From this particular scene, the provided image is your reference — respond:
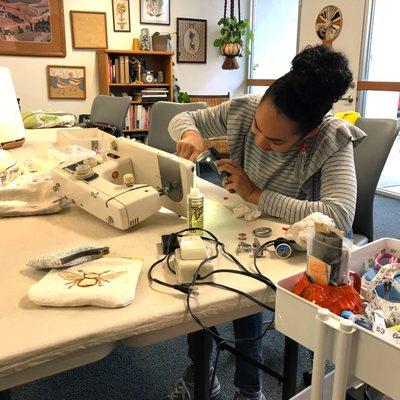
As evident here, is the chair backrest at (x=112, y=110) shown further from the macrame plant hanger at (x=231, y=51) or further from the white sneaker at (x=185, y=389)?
the macrame plant hanger at (x=231, y=51)

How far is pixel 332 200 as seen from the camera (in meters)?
1.08

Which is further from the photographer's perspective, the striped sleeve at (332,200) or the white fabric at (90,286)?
the striped sleeve at (332,200)

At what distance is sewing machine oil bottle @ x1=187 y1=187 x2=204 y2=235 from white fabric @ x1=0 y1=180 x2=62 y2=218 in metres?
0.44

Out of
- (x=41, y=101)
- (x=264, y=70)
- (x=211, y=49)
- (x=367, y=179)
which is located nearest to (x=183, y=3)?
(x=211, y=49)

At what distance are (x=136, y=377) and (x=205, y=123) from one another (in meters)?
1.00

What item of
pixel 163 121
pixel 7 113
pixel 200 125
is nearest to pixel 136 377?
pixel 200 125

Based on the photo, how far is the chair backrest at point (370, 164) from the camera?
1.43 meters

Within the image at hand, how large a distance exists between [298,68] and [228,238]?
0.48m

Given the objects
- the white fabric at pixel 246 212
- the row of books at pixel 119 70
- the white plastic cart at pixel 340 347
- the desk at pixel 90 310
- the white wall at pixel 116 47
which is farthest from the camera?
the row of books at pixel 119 70

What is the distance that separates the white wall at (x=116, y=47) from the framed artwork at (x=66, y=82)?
0.15 feet

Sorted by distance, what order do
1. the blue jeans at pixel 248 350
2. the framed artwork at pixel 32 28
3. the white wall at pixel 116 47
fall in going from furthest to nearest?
1. the white wall at pixel 116 47
2. the framed artwork at pixel 32 28
3. the blue jeans at pixel 248 350

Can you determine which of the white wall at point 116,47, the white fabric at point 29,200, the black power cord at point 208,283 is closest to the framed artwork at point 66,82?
the white wall at point 116,47

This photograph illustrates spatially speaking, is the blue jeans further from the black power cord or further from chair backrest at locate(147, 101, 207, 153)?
chair backrest at locate(147, 101, 207, 153)

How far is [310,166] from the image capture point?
3.88ft
